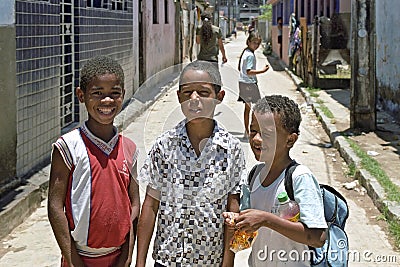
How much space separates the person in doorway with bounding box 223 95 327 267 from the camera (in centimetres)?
248

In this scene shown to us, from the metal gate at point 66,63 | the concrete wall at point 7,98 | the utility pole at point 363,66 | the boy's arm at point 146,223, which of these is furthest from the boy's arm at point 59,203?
the utility pole at point 363,66

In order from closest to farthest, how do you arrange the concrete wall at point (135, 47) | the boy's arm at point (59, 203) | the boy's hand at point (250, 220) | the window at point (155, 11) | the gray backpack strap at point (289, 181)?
the boy's hand at point (250, 220) → the gray backpack strap at point (289, 181) → the boy's arm at point (59, 203) → the concrete wall at point (135, 47) → the window at point (155, 11)

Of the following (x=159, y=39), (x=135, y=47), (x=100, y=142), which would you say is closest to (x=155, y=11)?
(x=159, y=39)

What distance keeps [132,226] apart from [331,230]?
0.89 meters

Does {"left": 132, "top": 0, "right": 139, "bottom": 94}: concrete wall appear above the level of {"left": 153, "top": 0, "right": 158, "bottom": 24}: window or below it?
below

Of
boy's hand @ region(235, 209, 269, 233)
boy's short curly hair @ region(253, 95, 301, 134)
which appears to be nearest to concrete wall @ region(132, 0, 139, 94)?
boy's short curly hair @ region(253, 95, 301, 134)

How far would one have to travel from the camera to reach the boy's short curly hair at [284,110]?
267cm

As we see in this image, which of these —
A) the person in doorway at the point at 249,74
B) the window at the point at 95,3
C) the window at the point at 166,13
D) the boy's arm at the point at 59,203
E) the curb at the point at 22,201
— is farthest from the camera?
the window at the point at 166,13

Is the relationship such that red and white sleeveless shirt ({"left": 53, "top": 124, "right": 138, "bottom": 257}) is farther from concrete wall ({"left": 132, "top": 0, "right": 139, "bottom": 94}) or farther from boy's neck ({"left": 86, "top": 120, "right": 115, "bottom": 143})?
concrete wall ({"left": 132, "top": 0, "right": 139, "bottom": 94})

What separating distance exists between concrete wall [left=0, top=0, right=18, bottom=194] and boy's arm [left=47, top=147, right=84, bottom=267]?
3072 mm

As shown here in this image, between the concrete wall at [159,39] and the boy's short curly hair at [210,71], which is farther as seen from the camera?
the concrete wall at [159,39]

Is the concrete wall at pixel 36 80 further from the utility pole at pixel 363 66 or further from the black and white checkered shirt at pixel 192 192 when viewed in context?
the utility pole at pixel 363 66

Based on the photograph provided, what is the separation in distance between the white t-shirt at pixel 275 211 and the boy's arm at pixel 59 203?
2.68 ft

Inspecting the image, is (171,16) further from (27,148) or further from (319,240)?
(319,240)
